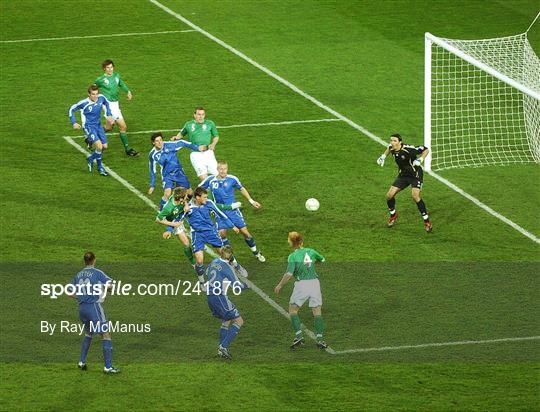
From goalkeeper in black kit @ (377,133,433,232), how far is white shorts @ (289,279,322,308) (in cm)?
579

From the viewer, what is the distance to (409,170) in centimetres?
2619

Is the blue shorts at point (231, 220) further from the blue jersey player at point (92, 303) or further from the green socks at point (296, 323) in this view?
the blue jersey player at point (92, 303)

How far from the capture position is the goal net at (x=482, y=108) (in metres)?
30.0

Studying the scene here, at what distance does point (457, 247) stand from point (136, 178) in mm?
7576

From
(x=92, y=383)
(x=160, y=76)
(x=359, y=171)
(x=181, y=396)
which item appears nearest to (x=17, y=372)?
(x=92, y=383)

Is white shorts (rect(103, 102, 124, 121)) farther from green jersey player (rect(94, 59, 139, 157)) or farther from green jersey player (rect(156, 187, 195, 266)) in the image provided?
green jersey player (rect(156, 187, 195, 266))

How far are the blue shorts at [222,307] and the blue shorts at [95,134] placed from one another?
9659 mm

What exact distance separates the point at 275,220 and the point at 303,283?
6.30 meters

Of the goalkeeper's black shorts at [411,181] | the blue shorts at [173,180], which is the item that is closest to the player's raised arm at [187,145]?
the blue shorts at [173,180]

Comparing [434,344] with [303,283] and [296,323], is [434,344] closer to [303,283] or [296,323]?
[296,323]

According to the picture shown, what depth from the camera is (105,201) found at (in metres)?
27.8

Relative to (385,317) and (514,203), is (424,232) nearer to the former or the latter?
(514,203)

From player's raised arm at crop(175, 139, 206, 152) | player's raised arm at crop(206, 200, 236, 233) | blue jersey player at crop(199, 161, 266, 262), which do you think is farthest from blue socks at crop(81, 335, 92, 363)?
player's raised arm at crop(175, 139, 206, 152)

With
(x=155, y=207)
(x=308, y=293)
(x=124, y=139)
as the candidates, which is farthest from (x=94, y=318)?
(x=124, y=139)
